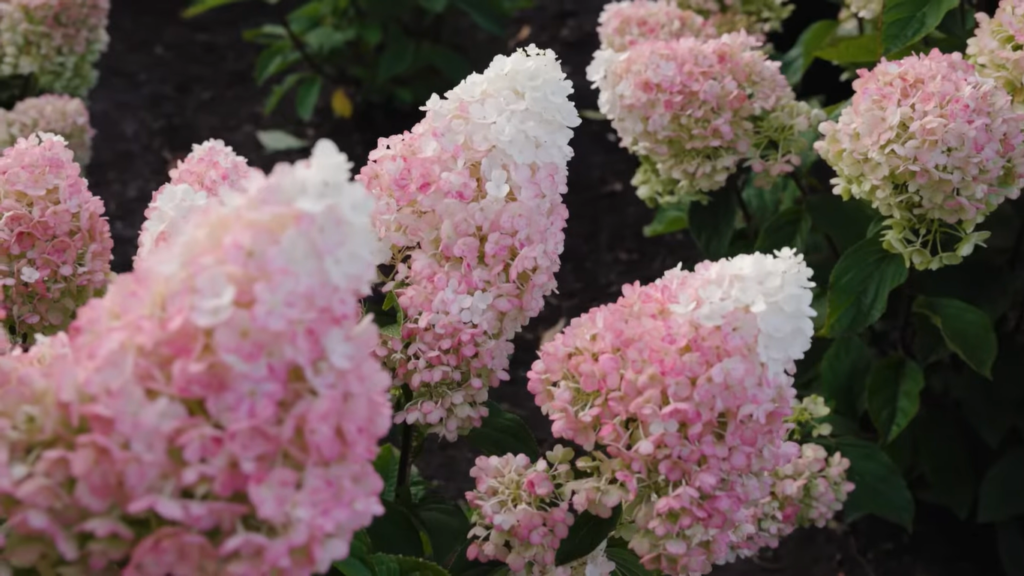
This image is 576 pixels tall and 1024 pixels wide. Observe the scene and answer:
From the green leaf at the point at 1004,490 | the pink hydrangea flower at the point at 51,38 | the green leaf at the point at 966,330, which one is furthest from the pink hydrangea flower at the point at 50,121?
the green leaf at the point at 1004,490

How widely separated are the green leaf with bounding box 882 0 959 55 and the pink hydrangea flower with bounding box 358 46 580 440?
799 millimetres

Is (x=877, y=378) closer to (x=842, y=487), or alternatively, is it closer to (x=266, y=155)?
(x=842, y=487)

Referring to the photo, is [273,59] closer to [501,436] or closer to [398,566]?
[501,436]

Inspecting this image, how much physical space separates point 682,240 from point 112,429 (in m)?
2.49

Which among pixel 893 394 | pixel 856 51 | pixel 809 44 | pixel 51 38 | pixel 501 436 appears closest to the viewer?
pixel 501 436

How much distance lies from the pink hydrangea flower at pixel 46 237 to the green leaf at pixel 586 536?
0.53 metres

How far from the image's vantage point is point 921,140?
1396 millimetres

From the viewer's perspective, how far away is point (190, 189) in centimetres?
95

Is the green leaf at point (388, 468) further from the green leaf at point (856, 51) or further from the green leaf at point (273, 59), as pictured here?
the green leaf at point (273, 59)

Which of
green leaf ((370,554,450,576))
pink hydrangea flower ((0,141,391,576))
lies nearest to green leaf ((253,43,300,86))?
green leaf ((370,554,450,576))

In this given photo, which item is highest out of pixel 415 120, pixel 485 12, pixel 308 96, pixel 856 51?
pixel 308 96

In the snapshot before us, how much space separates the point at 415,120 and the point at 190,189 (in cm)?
270

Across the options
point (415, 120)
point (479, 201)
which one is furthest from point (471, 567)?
point (415, 120)

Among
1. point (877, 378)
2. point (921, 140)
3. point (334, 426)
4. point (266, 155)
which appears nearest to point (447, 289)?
point (334, 426)
